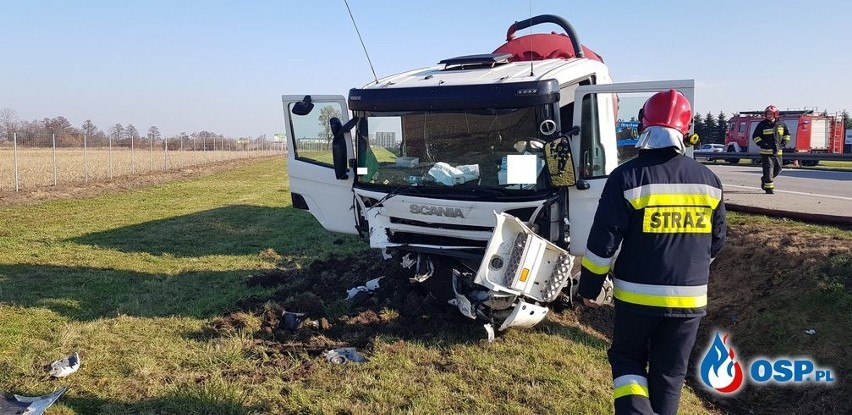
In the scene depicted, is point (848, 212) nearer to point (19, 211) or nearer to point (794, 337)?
point (794, 337)

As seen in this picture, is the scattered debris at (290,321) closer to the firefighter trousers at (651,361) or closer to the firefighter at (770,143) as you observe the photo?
the firefighter trousers at (651,361)

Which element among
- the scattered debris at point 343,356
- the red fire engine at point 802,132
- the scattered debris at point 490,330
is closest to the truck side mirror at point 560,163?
the scattered debris at point 490,330

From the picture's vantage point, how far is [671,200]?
9.65 ft

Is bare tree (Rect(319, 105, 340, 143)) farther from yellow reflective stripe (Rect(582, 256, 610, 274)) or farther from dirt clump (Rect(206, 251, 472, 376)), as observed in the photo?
yellow reflective stripe (Rect(582, 256, 610, 274))

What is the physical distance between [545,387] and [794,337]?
2.42 metres

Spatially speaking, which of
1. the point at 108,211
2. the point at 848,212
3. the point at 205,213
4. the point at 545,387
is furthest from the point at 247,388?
the point at 108,211

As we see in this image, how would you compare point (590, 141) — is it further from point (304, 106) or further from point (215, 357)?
point (215, 357)

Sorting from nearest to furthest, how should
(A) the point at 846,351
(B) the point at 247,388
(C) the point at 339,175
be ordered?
1. (B) the point at 247,388
2. (A) the point at 846,351
3. (C) the point at 339,175

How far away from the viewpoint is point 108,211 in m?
13.8

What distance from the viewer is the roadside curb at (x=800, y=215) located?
7055mm

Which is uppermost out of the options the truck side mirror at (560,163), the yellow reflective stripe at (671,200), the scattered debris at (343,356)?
the truck side mirror at (560,163)

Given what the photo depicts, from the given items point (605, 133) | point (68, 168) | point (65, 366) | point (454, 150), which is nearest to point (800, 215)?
point (605, 133)

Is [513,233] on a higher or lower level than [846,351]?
higher

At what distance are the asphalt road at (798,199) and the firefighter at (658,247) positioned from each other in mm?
5302
